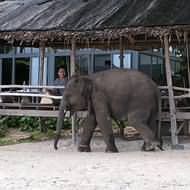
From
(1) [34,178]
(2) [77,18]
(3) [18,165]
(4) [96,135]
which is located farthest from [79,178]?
(4) [96,135]

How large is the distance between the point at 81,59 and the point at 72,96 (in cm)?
850

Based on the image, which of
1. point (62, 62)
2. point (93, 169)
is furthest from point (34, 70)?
point (93, 169)

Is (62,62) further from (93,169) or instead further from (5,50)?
(93,169)

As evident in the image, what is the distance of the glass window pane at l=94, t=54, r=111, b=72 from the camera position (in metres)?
20.8

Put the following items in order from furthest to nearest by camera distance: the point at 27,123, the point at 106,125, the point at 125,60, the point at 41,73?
the point at 125,60, the point at 27,123, the point at 41,73, the point at 106,125

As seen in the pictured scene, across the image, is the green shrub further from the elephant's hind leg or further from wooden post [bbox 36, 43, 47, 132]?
the elephant's hind leg

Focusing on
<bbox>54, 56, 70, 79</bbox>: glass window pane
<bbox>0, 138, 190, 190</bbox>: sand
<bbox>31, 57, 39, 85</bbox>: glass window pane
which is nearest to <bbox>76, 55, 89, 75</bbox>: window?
<bbox>54, 56, 70, 79</bbox>: glass window pane

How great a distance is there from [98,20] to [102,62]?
795cm

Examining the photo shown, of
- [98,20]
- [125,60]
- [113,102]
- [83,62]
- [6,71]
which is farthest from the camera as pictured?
[6,71]

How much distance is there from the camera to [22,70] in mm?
22969

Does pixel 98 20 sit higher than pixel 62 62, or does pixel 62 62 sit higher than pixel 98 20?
pixel 98 20

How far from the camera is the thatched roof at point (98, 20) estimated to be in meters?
12.4

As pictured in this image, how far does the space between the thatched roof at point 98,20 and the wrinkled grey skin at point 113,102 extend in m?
1.04

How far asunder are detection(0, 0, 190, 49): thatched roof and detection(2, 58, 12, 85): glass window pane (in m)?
8.53
